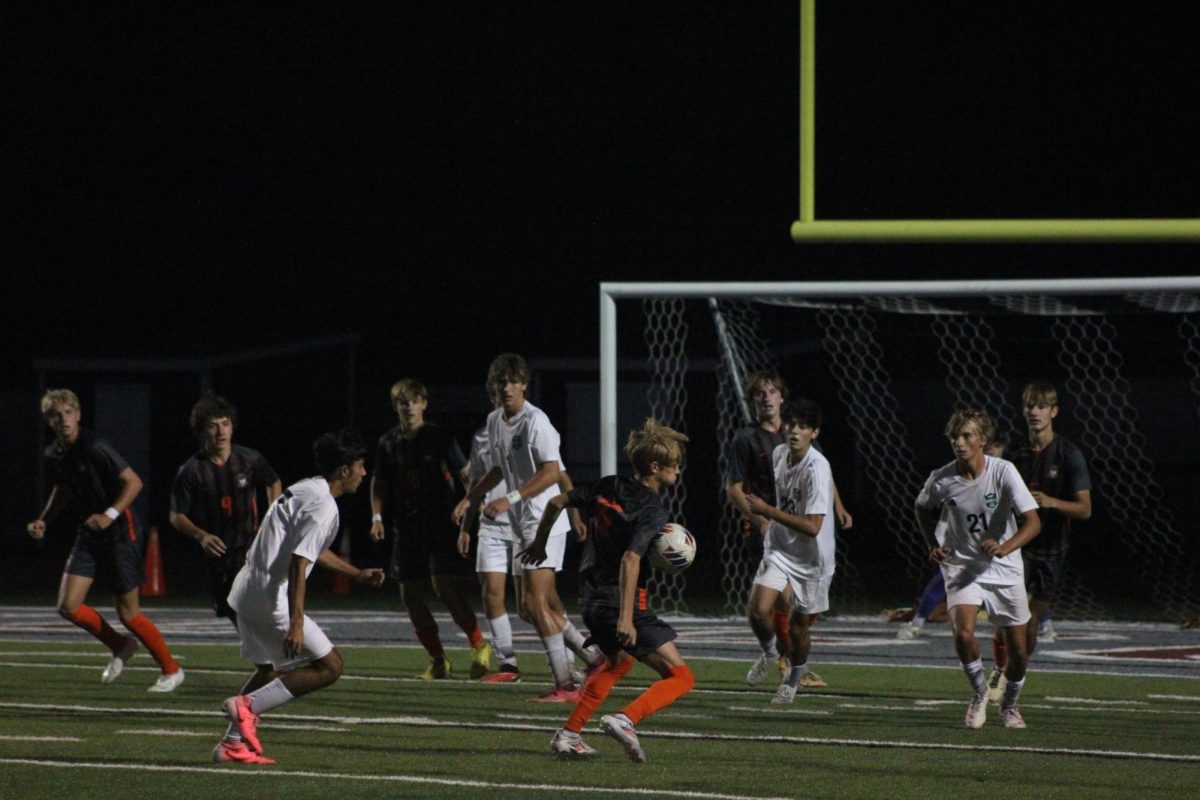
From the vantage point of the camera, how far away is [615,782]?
26.1ft

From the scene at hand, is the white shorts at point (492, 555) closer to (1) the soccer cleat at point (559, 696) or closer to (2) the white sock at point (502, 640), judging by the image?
(2) the white sock at point (502, 640)

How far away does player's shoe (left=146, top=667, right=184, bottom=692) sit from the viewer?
11594 millimetres

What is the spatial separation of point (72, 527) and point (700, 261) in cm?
1255

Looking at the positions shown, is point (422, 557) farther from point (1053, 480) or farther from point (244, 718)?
point (244, 718)

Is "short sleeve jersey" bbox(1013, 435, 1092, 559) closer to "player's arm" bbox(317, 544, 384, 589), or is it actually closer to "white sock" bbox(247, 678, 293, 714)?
"player's arm" bbox(317, 544, 384, 589)

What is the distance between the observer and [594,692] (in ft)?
28.6

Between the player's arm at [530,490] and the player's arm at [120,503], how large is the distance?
212 centimetres

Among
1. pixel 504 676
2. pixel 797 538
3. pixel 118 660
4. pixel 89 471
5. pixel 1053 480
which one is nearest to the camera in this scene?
pixel 1053 480

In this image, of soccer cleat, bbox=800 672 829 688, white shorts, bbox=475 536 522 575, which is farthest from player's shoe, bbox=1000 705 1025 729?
white shorts, bbox=475 536 522 575

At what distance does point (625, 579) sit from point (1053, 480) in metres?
3.61

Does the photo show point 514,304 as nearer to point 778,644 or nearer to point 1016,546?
point 778,644

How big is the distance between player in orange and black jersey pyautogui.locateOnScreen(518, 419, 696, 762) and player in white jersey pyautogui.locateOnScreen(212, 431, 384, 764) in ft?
3.38

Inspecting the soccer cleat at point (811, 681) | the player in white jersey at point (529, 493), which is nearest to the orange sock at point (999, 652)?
the soccer cleat at point (811, 681)

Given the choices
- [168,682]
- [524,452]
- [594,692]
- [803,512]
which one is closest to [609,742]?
[594,692]
